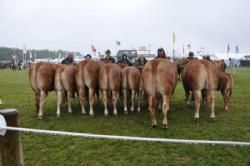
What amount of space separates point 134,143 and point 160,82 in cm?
189

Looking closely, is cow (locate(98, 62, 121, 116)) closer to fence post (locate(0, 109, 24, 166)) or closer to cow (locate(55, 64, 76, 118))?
cow (locate(55, 64, 76, 118))

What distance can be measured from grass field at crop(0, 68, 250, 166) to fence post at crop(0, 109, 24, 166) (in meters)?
2.11

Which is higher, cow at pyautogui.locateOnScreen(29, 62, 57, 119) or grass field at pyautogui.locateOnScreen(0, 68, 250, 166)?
cow at pyautogui.locateOnScreen(29, 62, 57, 119)

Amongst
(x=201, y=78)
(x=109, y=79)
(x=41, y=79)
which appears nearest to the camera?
(x=201, y=78)

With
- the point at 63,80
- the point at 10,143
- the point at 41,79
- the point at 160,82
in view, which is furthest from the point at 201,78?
the point at 10,143

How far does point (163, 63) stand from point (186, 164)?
3.19 meters

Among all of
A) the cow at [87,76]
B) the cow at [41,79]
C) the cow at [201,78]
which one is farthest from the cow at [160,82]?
the cow at [41,79]

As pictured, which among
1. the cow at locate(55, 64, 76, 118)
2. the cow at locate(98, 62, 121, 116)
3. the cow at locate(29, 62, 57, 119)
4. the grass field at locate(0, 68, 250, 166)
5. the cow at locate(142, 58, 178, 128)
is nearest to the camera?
the grass field at locate(0, 68, 250, 166)

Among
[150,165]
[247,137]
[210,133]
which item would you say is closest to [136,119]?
[210,133]

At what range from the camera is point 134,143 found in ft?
24.5

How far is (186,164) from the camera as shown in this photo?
6.25 m

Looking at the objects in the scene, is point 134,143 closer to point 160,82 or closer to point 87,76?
point 160,82

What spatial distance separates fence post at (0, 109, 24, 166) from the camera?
166 inches

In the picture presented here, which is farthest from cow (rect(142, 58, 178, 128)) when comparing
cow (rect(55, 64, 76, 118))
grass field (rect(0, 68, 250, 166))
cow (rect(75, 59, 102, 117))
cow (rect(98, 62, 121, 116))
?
cow (rect(55, 64, 76, 118))
